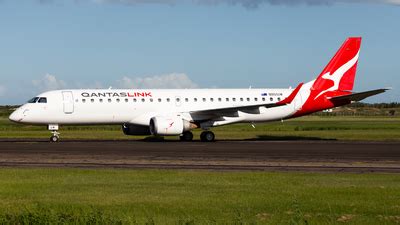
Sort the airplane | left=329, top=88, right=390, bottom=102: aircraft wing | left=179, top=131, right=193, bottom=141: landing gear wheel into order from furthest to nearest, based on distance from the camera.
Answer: left=179, top=131, right=193, bottom=141: landing gear wheel < the airplane < left=329, top=88, right=390, bottom=102: aircraft wing

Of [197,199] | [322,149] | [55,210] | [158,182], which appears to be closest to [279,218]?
[197,199]

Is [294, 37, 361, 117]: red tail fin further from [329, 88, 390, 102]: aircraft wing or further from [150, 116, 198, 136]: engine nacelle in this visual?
[150, 116, 198, 136]: engine nacelle

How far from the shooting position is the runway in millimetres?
23766

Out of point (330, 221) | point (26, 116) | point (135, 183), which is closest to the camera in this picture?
point (330, 221)

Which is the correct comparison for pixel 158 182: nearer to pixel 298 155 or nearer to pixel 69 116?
pixel 298 155

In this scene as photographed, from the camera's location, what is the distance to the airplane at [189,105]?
41.8 metres

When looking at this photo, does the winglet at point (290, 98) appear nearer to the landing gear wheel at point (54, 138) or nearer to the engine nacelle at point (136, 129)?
the engine nacelle at point (136, 129)

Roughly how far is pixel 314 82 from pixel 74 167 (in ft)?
81.1

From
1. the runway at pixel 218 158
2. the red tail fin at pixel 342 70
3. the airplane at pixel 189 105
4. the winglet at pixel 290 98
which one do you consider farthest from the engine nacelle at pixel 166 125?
the red tail fin at pixel 342 70

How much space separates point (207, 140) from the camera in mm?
42156

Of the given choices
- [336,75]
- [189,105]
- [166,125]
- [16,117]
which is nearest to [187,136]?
[189,105]

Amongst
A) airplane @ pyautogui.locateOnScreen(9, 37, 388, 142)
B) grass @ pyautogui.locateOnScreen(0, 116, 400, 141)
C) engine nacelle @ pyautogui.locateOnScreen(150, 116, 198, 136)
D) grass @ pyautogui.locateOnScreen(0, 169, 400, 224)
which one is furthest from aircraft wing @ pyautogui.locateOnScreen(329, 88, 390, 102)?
grass @ pyautogui.locateOnScreen(0, 169, 400, 224)

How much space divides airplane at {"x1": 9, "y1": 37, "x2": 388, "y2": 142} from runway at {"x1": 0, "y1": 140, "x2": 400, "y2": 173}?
7.55 m

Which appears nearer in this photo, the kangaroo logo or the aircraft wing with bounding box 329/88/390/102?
the aircraft wing with bounding box 329/88/390/102
